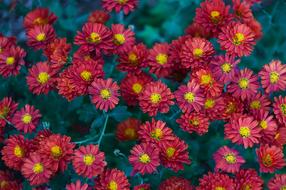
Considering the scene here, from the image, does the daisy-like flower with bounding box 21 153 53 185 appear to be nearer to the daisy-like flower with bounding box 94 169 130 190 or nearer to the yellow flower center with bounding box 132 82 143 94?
the daisy-like flower with bounding box 94 169 130 190

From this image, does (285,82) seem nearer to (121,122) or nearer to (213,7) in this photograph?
(213,7)

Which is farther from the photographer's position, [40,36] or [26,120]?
[40,36]

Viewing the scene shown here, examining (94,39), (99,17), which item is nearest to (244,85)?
(94,39)

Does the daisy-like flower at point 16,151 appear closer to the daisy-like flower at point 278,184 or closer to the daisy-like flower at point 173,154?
the daisy-like flower at point 173,154

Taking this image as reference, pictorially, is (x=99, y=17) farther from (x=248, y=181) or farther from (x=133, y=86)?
(x=248, y=181)

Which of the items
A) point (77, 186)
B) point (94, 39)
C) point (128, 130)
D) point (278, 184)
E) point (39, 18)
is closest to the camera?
point (77, 186)

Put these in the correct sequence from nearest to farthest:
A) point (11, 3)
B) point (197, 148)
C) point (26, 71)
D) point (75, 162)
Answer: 1. point (75, 162)
2. point (26, 71)
3. point (197, 148)
4. point (11, 3)

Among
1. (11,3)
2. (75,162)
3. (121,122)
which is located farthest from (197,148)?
(11,3)
